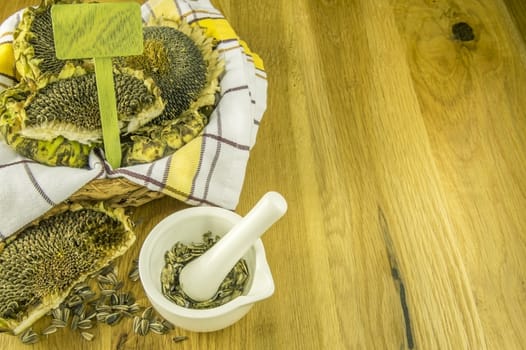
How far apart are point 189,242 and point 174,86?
A: 16cm

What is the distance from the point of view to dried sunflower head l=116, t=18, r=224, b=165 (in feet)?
1.84

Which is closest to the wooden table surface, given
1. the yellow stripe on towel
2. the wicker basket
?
the wicker basket

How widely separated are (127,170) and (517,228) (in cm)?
45

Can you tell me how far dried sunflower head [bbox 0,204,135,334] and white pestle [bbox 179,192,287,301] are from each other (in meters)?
0.08

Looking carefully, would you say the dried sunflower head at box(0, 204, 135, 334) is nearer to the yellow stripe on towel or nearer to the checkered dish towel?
the checkered dish towel

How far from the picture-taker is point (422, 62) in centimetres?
78

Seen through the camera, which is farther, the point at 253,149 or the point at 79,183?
the point at 253,149

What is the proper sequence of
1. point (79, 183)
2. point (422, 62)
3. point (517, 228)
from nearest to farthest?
point (79, 183) → point (517, 228) → point (422, 62)

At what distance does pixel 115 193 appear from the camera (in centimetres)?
56

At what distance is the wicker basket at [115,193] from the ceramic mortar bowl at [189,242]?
0.06 metres

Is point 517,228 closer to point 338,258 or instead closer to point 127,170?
point 338,258

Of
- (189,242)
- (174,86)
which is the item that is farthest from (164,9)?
(189,242)

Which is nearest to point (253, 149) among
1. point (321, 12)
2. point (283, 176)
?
point (283, 176)

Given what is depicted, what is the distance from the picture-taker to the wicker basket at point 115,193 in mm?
539
